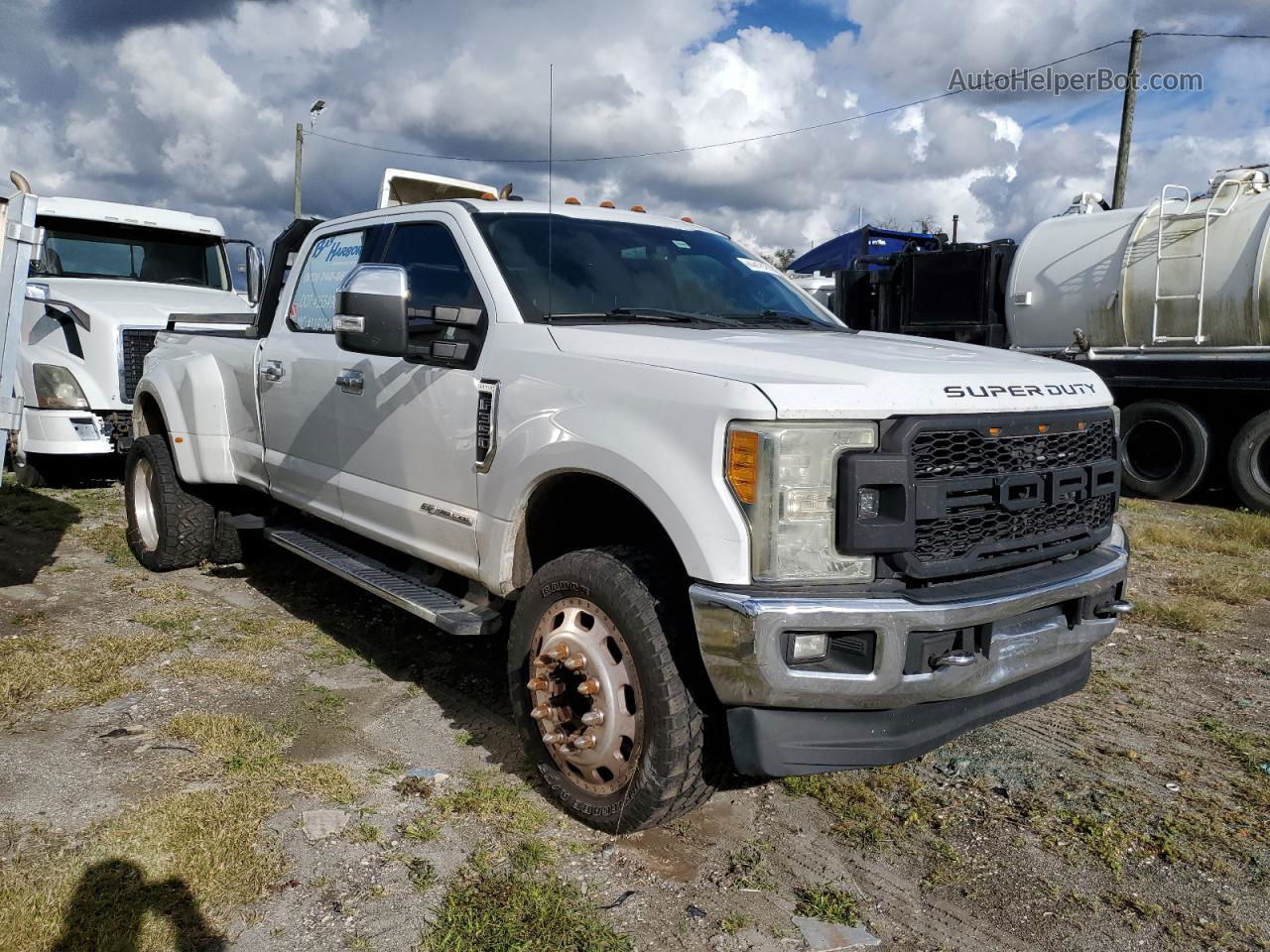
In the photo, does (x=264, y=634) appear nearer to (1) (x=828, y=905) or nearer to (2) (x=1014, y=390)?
(1) (x=828, y=905)

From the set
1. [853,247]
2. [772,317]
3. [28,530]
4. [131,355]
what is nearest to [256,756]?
[772,317]

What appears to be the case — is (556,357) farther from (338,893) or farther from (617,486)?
(338,893)

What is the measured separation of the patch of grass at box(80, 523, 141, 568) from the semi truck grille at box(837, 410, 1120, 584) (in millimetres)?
5372

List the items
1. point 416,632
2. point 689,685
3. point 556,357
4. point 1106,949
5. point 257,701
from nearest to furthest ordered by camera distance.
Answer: point 1106,949
point 689,685
point 556,357
point 257,701
point 416,632

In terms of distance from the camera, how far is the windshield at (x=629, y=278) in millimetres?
3775

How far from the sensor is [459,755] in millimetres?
3756

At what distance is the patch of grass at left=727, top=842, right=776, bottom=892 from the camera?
115 inches

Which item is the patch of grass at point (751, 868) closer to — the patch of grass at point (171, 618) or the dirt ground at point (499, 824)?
the dirt ground at point (499, 824)

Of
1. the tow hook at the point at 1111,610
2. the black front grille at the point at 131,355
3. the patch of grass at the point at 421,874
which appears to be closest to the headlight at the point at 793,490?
the tow hook at the point at 1111,610

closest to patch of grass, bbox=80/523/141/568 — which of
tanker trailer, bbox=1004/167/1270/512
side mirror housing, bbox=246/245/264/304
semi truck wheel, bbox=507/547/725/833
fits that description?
side mirror housing, bbox=246/245/264/304

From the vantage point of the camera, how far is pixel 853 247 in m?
18.8

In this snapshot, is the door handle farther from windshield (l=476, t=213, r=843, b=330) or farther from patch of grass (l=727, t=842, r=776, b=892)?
patch of grass (l=727, t=842, r=776, b=892)

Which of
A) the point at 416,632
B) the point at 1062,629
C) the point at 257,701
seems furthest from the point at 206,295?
the point at 1062,629

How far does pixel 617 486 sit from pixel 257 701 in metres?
2.03
